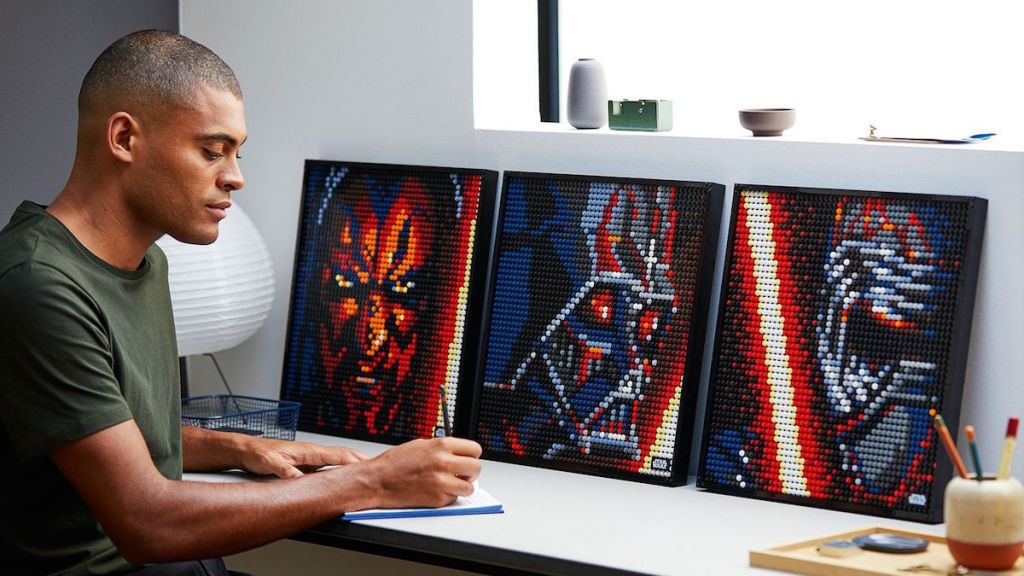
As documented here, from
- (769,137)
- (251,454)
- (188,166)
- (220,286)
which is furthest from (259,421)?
(769,137)

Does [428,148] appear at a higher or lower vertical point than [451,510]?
higher

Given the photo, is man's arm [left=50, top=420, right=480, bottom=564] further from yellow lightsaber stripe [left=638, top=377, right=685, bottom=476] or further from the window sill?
the window sill

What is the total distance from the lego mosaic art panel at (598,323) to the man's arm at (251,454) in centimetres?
37

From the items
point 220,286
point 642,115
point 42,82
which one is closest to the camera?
point 642,115

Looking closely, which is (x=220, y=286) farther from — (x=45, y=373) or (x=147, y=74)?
(x=45, y=373)

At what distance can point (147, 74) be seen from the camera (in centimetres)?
207

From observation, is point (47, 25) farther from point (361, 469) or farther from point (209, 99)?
Answer: point (361, 469)

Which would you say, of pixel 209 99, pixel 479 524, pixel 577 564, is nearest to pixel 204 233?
pixel 209 99

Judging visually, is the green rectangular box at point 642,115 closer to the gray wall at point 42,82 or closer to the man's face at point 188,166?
the man's face at point 188,166

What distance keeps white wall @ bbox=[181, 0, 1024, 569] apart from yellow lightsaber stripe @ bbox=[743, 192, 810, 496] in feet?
0.33

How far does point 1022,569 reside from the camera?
5.90 feet

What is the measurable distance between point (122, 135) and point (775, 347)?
114cm

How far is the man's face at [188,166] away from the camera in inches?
81.2

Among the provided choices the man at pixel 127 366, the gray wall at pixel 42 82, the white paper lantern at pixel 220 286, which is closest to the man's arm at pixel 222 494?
the man at pixel 127 366
